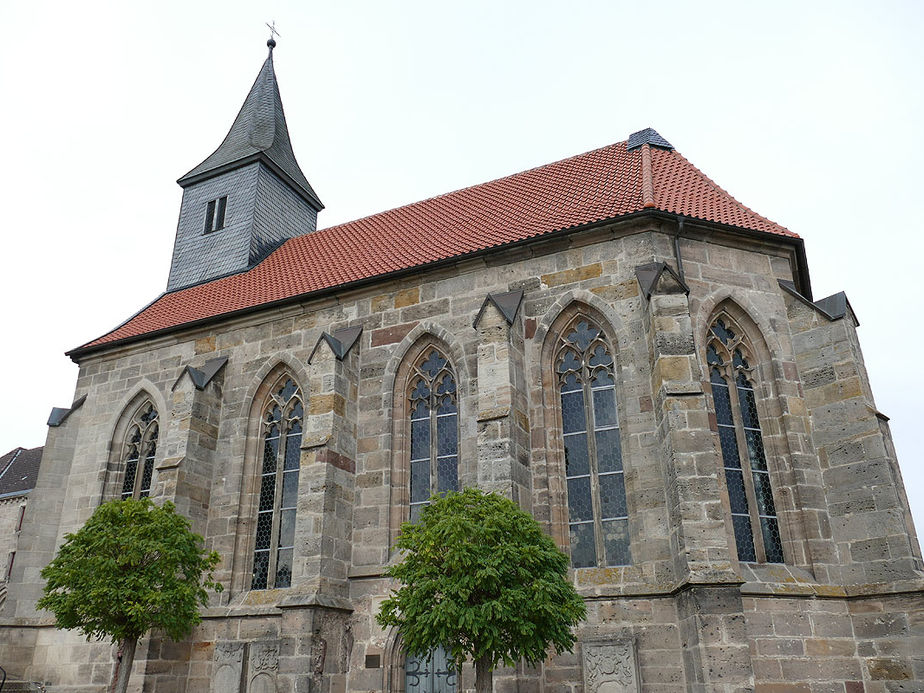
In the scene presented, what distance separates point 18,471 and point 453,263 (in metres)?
23.9

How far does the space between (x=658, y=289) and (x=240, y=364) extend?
8.25 metres

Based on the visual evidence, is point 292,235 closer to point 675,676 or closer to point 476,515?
point 476,515

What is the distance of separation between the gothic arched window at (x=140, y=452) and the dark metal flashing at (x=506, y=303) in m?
7.73

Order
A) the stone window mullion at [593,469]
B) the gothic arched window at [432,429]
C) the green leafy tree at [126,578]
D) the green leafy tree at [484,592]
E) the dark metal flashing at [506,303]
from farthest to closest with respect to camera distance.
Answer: the gothic arched window at [432,429]
the dark metal flashing at [506,303]
the green leafy tree at [126,578]
the stone window mullion at [593,469]
the green leafy tree at [484,592]

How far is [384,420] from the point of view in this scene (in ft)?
40.0

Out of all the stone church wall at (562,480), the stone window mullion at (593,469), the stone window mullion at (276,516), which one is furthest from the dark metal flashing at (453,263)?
the stone window mullion at (276,516)

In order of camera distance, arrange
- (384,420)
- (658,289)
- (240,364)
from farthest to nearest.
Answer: (240,364) → (384,420) → (658,289)

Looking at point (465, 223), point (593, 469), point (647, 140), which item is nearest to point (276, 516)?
point (593, 469)

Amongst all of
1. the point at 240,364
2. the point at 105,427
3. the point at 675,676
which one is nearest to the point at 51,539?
the point at 105,427

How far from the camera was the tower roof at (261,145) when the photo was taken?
68.3 feet

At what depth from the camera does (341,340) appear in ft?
42.5

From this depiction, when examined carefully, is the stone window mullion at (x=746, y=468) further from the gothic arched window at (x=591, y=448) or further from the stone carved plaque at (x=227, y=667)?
the stone carved plaque at (x=227, y=667)

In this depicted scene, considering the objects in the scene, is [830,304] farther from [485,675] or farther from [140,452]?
[140,452]

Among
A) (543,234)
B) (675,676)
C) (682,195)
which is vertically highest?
(682,195)
